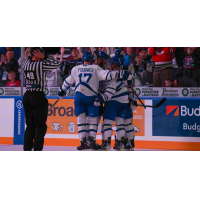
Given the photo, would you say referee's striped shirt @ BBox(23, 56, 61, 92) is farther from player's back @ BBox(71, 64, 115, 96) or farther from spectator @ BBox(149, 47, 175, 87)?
spectator @ BBox(149, 47, 175, 87)

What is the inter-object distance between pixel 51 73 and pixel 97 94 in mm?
1438

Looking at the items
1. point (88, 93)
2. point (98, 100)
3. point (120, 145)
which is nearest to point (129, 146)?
point (120, 145)

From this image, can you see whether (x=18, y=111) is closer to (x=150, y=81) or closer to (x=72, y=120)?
(x=72, y=120)

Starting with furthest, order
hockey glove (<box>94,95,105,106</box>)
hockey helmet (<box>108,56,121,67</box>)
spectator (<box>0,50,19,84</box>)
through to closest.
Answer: spectator (<box>0,50,19,84</box>)
hockey helmet (<box>108,56,121,67</box>)
hockey glove (<box>94,95,105,106</box>)

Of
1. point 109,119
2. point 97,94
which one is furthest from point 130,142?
point 97,94

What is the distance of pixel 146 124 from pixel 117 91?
4.08 ft

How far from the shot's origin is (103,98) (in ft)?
13.9

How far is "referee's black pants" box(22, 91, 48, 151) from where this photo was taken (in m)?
4.26

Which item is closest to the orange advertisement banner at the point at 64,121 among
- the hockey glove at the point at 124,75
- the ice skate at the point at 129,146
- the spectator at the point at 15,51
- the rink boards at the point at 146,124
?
the rink boards at the point at 146,124

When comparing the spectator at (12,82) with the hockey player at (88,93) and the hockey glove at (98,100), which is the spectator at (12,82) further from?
the hockey glove at (98,100)

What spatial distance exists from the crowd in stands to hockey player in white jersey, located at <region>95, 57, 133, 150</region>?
3.20 feet

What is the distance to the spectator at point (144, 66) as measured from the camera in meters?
5.28

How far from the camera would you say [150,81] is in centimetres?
540

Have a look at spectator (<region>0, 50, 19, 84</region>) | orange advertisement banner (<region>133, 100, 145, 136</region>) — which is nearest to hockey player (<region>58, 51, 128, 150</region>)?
orange advertisement banner (<region>133, 100, 145, 136</region>)
